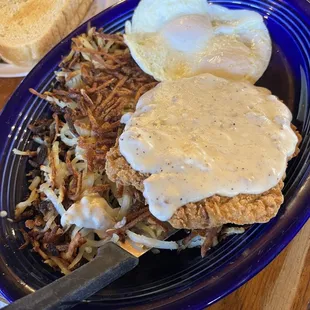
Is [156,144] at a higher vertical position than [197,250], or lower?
higher

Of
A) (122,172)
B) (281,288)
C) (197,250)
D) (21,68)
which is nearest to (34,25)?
(21,68)

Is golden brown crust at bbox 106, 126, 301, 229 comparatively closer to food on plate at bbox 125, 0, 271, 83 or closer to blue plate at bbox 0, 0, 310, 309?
blue plate at bbox 0, 0, 310, 309

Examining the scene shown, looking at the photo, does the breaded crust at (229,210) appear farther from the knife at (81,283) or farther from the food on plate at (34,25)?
the food on plate at (34,25)

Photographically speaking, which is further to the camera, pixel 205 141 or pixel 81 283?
pixel 205 141

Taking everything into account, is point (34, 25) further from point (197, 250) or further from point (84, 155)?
point (197, 250)

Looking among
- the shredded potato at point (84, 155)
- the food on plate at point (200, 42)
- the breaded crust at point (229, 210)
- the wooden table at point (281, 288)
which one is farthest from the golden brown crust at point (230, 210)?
the food on plate at point (200, 42)

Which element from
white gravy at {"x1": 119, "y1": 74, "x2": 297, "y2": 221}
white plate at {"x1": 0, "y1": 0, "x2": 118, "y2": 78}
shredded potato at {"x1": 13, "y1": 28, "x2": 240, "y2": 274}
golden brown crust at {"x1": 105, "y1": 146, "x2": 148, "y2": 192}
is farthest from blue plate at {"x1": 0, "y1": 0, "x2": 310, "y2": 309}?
white plate at {"x1": 0, "y1": 0, "x2": 118, "y2": 78}

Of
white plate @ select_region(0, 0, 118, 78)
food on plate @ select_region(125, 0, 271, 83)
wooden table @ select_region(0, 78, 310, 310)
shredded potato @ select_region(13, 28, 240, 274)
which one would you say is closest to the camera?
wooden table @ select_region(0, 78, 310, 310)
